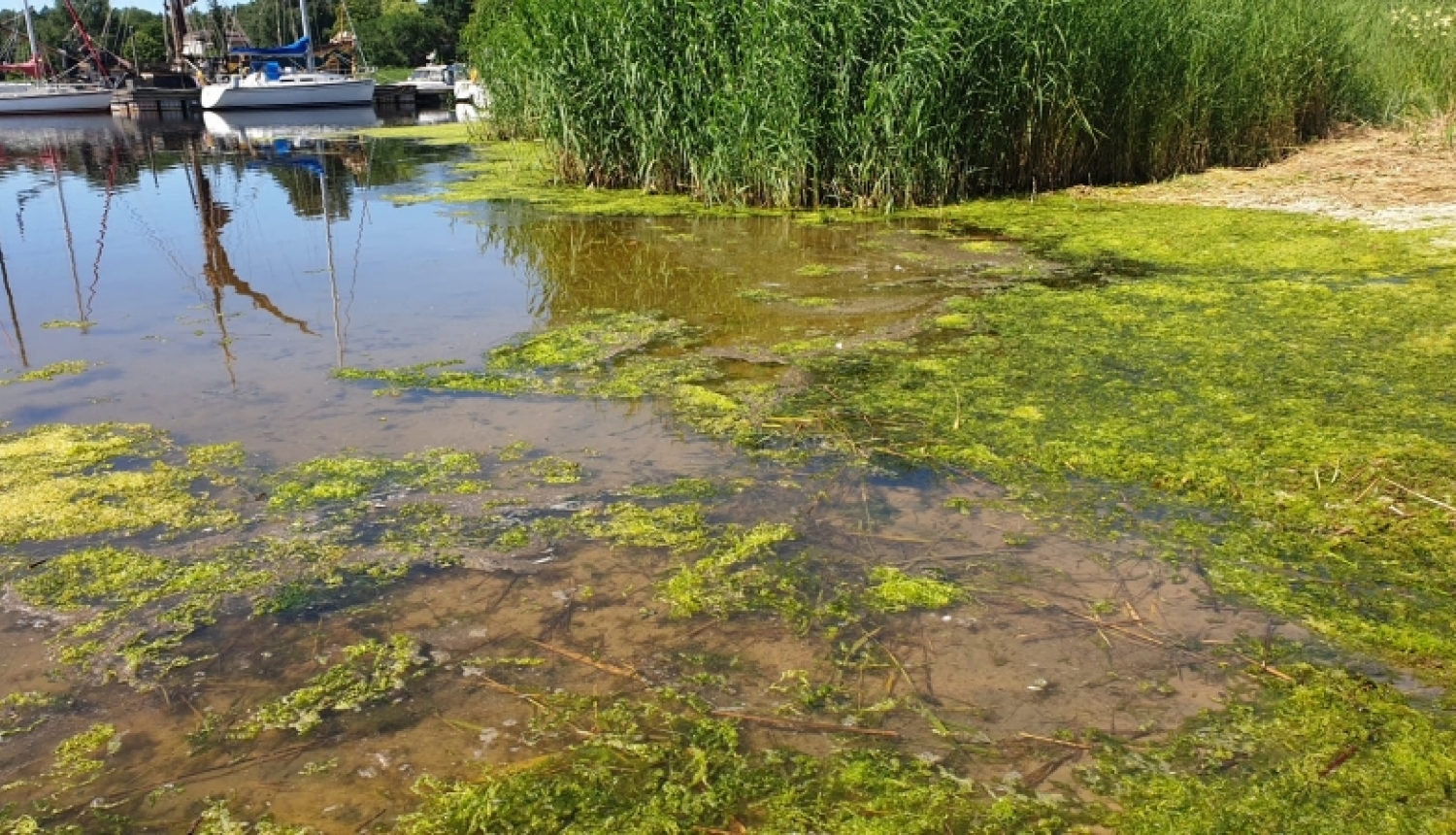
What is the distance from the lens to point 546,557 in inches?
94.7

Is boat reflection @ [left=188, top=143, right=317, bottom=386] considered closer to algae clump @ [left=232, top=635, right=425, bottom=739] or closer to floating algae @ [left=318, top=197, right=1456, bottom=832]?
floating algae @ [left=318, top=197, right=1456, bottom=832]

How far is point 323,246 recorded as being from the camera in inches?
248

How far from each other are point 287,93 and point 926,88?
21714 millimetres

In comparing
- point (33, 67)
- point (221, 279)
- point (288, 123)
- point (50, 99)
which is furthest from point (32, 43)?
point (221, 279)

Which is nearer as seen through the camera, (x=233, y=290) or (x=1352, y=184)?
(x=233, y=290)

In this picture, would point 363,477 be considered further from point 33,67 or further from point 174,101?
point 33,67

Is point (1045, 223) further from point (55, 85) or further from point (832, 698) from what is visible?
point (55, 85)

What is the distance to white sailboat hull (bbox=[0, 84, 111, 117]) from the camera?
84.5ft

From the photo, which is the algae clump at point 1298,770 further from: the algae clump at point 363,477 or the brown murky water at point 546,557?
the algae clump at point 363,477

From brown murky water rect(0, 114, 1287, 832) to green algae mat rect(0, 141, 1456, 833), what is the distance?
0.01 meters

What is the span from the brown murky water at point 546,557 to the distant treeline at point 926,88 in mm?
692

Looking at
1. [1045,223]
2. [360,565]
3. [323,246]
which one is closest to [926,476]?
[360,565]

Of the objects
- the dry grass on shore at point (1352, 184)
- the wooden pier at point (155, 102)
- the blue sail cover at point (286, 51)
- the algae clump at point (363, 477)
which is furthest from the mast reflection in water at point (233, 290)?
the wooden pier at point (155, 102)

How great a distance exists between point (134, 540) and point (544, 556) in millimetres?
1019
